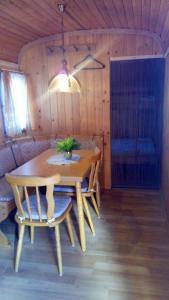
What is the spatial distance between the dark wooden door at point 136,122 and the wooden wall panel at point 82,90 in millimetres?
298

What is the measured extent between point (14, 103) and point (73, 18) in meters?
1.41

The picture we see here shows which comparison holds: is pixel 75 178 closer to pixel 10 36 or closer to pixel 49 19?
pixel 49 19

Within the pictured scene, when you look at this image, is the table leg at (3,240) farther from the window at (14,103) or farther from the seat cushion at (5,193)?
the window at (14,103)

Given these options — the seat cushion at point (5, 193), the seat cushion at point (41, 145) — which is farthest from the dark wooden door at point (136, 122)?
the seat cushion at point (5, 193)

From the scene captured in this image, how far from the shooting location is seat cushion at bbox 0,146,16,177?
10.1 ft

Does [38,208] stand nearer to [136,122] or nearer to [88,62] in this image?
[88,62]

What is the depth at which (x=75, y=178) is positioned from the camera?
2.17 m

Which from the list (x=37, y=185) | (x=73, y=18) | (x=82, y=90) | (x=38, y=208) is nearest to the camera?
(x=37, y=185)

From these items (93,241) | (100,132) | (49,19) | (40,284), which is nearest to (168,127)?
(100,132)

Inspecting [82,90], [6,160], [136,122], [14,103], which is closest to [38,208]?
[6,160]

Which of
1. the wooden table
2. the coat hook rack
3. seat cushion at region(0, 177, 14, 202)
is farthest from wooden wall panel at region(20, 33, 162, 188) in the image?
seat cushion at region(0, 177, 14, 202)

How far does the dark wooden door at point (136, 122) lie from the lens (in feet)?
12.5

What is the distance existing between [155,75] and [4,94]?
227 cm

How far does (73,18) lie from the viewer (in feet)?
8.75
